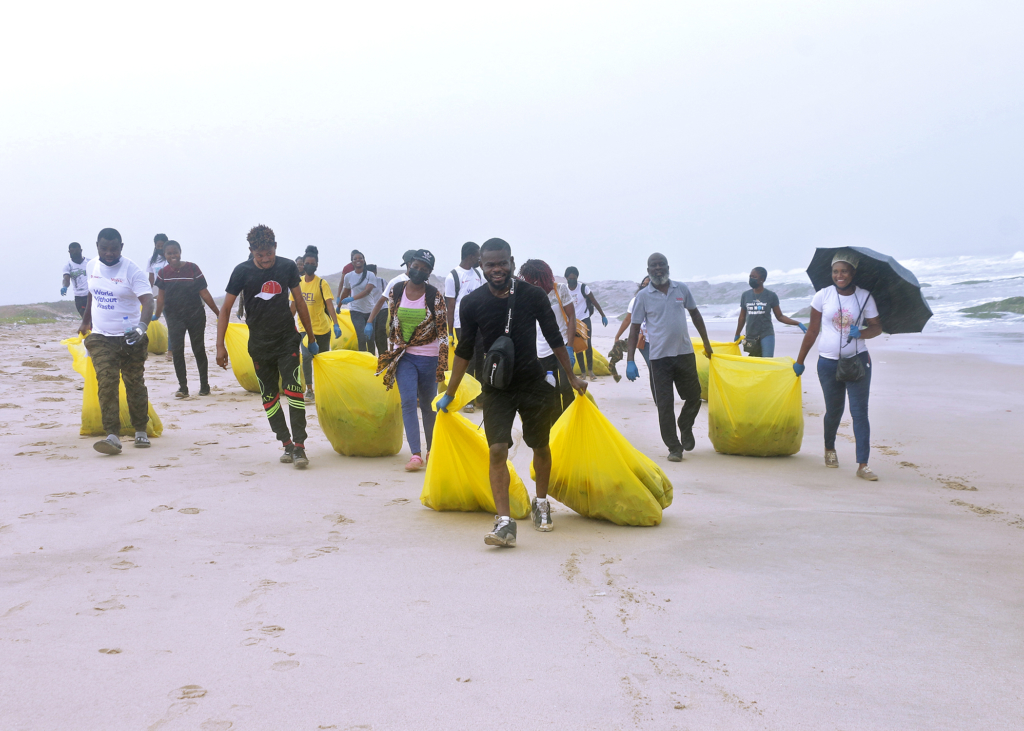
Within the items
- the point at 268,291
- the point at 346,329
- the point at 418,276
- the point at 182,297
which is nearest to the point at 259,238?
the point at 268,291

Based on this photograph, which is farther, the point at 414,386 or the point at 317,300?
the point at 317,300

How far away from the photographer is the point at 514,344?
13.0 ft

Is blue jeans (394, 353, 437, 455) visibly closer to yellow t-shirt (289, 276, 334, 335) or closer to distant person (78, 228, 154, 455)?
distant person (78, 228, 154, 455)

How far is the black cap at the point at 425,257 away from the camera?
5.56m

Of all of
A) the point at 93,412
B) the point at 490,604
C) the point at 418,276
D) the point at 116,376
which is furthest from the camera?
the point at 93,412

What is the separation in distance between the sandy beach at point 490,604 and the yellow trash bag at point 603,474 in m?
0.11

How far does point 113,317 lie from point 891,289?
560cm

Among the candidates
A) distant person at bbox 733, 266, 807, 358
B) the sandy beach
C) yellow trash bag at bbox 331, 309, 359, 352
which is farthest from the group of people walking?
yellow trash bag at bbox 331, 309, 359, 352

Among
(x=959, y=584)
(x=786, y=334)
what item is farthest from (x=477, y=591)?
(x=786, y=334)

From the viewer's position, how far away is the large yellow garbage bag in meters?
8.59

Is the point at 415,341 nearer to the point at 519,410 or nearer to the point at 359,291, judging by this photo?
the point at 519,410

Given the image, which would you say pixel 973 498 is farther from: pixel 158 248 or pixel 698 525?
pixel 158 248

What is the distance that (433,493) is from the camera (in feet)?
14.5

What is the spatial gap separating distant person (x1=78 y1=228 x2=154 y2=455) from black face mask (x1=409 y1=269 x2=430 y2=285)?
2.03m
